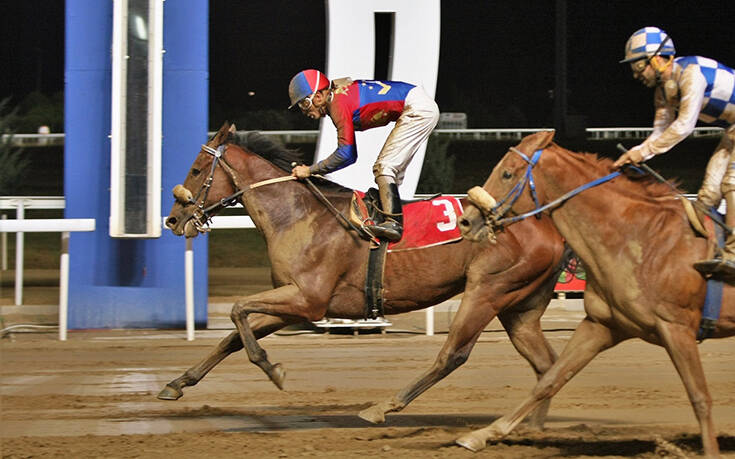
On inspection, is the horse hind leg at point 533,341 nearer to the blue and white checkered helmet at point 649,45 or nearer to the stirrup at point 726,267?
the stirrup at point 726,267

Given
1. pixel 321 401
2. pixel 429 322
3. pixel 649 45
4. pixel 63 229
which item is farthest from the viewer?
pixel 429 322

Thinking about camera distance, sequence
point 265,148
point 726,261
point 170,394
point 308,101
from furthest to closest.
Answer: point 265,148, point 308,101, point 170,394, point 726,261

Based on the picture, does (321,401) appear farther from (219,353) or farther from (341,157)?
(341,157)

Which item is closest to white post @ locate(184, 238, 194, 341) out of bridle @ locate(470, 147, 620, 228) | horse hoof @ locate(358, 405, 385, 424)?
horse hoof @ locate(358, 405, 385, 424)

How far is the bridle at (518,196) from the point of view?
485 centimetres

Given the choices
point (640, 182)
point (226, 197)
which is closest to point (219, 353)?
point (226, 197)

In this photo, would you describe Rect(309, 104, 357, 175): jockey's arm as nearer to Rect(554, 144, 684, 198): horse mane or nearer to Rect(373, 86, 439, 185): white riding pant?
Rect(373, 86, 439, 185): white riding pant

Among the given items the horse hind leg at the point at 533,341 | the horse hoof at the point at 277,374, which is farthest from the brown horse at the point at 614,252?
the horse hoof at the point at 277,374

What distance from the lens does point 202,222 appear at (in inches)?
233

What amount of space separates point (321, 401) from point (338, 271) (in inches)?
43.0

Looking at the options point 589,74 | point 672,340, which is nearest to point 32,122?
point 589,74

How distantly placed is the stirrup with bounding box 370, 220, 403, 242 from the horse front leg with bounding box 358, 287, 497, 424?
505 mm

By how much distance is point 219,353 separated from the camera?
5.68 meters

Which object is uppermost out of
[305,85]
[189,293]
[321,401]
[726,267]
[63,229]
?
[305,85]
